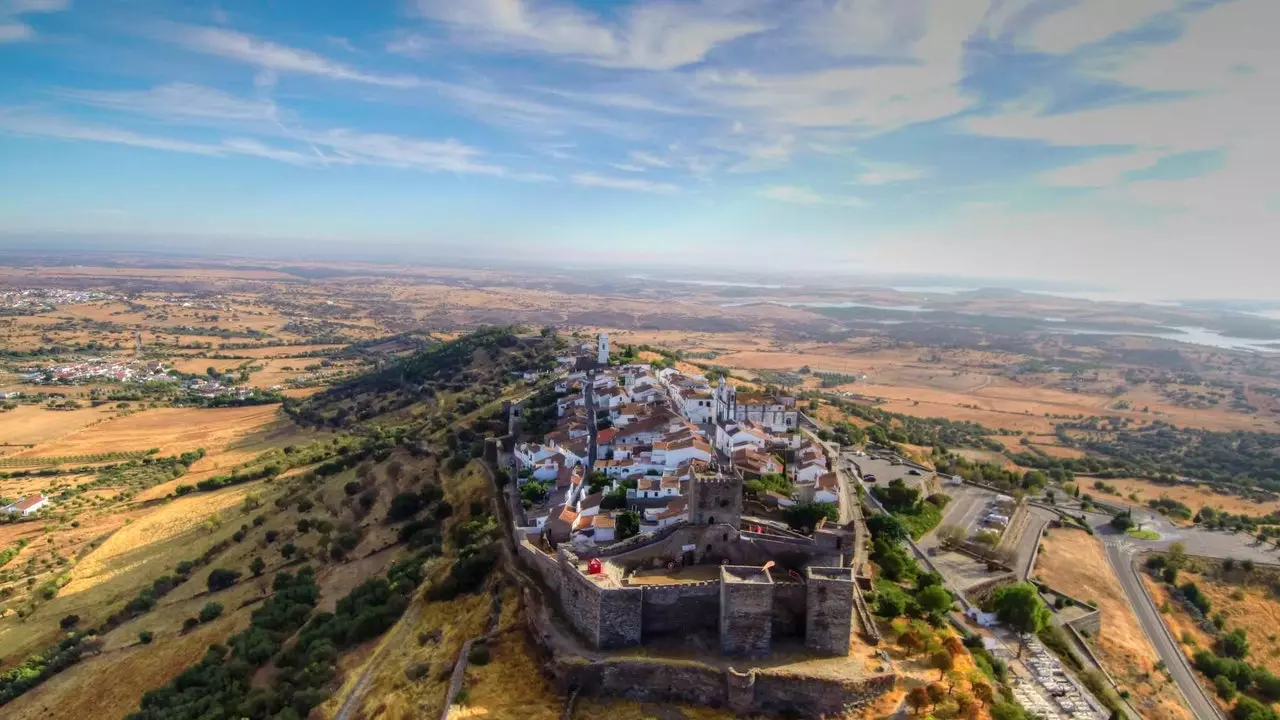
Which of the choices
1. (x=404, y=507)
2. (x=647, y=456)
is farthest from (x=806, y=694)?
(x=404, y=507)

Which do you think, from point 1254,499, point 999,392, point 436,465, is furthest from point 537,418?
point 999,392

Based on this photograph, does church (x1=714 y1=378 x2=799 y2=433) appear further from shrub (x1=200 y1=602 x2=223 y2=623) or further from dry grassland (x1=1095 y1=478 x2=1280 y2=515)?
shrub (x1=200 y1=602 x2=223 y2=623)

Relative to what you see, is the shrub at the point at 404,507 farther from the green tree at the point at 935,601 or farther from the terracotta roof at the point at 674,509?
the green tree at the point at 935,601

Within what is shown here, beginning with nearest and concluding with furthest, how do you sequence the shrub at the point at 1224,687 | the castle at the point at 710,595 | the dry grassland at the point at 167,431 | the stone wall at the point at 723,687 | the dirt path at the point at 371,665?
1. the stone wall at the point at 723,687
2. the castle at the point at 710,595
3. the dirt path at the point at 371,665
4. the shrub at the point at 1224,687
5. the dry grassland at the point at 167,431

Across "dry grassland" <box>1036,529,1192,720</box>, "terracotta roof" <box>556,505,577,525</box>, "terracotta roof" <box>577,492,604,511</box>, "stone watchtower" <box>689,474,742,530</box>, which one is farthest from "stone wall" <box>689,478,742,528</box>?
"dry grassland" <box>1036,529,1192,720</box>

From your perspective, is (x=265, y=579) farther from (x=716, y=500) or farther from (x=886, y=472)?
(x=886, y=472)

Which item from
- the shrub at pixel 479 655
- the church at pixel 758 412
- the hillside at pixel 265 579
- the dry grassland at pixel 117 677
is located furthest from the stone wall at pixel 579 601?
the church at pixel 758 412

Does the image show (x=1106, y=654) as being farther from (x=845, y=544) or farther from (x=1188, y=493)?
(x=1188, y=493)
